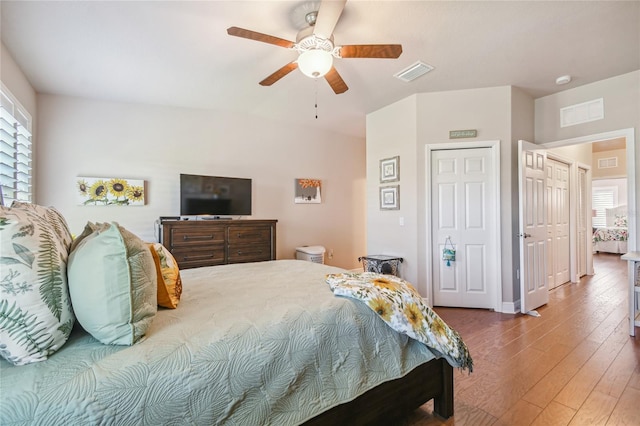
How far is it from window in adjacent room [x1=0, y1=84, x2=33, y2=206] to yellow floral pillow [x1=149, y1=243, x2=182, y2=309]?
1.97 metres

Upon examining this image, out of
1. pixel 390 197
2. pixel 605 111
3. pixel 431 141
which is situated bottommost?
pixel 390 197

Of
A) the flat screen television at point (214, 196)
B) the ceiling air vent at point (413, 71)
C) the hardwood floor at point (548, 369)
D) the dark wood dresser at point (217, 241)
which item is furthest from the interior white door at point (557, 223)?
the flat screen television at point (214, 196)

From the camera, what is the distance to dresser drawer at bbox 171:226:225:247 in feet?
11.1

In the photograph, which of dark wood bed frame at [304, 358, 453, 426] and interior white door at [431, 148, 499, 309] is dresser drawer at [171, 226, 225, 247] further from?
dark wood bed frame at [304, 358, 453, 426]

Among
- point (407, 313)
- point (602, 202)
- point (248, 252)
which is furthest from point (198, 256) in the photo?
point (602, 202)

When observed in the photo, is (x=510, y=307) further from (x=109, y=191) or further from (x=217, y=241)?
(x=109, y=191)

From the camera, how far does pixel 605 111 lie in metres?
3.26

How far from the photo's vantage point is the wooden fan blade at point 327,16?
5.66ft

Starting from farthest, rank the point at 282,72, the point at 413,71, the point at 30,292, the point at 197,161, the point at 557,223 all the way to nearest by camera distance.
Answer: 1. the point at 557,223
2. the point at 197,161
3. the point at 413,71
4. the point at 282,72
5. the point at 30,292

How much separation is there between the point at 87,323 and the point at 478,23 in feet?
9.77

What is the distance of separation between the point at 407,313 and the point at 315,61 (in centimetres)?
173

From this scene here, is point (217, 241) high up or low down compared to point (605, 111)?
down

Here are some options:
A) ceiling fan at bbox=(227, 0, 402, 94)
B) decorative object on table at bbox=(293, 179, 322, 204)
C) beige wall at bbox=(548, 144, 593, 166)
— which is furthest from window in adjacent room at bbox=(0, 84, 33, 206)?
beige wall at bbox=(548, 144, 593, 166)

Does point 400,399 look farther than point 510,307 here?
No
